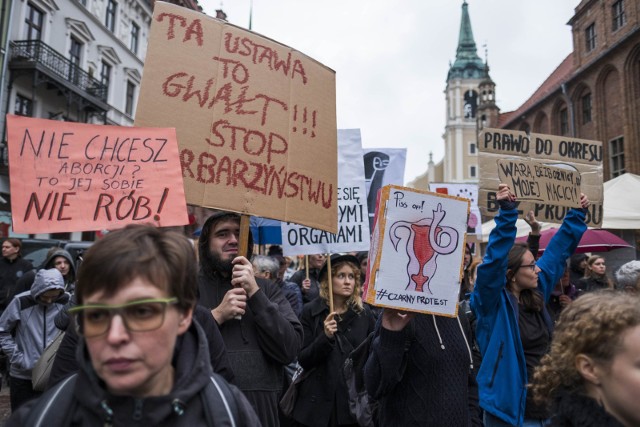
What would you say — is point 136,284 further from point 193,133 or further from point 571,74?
point 571,74

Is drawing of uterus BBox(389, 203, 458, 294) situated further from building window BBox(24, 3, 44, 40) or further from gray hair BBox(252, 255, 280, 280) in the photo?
building window BBox(24, 3, 44, 40)

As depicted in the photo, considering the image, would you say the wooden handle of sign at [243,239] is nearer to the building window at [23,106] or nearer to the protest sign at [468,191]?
the protest sign at [468,191]

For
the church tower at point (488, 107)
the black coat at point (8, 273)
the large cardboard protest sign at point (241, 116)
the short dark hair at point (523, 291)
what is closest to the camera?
the large cardboard protest sign at point (241, 116)

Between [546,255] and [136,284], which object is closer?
[136,284]

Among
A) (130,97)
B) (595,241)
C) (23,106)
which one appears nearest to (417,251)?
(595,241)

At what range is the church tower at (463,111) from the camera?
73.4 meters

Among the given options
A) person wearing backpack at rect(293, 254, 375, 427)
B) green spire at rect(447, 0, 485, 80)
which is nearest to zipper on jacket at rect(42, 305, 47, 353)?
person wearing backpack at rect(293, 254, 375, 427)

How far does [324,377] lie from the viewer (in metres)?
4.12

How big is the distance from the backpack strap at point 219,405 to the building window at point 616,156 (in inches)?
1079

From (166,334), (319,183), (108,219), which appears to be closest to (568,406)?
(166,334)

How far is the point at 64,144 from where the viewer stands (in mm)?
2836

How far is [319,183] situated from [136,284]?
80.6 inches

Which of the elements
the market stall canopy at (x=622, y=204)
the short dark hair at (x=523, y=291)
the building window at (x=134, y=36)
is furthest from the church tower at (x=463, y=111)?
the short dark hair at (x=523, y=291)

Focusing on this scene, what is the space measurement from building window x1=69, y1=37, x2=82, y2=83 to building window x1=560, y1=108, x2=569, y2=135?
85.6 ft
